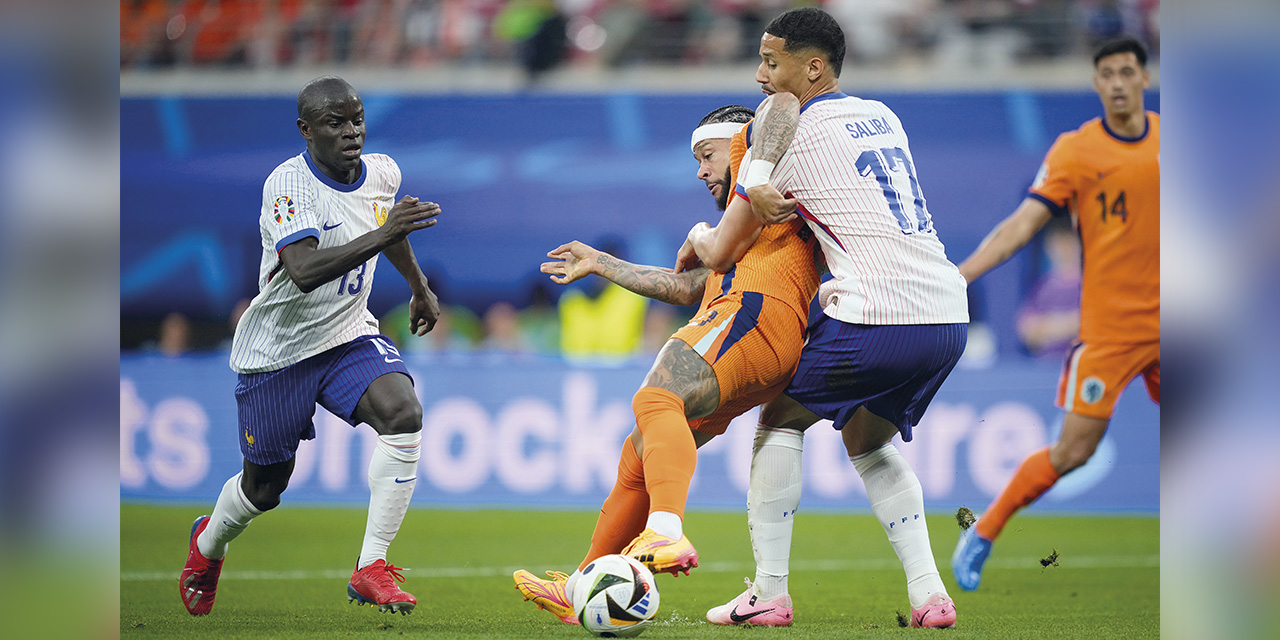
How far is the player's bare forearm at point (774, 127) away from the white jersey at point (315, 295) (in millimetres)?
1524

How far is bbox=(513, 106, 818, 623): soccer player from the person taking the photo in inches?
140

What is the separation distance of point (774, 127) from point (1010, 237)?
106 inches

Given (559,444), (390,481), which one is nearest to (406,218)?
(390,481)

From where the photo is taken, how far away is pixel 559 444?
31.4 ft

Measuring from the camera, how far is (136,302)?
508 inches

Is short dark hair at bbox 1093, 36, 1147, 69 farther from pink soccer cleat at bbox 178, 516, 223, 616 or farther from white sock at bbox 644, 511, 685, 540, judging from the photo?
pink soccer cleat at bbox 178, 516, 223, 616

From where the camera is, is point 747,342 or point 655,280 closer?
point 747,342

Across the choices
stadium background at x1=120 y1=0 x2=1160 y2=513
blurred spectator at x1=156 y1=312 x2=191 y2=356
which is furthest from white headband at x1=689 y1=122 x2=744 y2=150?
blurred spectator at x1=156 y1=312 x2=191 y2=356

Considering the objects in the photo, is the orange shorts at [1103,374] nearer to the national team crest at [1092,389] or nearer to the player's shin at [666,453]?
the national team crest at [1092,389]

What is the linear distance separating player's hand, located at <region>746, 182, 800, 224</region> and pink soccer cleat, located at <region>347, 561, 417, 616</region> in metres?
1.78

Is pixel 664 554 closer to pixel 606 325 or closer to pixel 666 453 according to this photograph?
pixel 666 453
